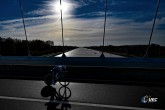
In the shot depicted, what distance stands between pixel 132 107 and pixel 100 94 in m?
1.45

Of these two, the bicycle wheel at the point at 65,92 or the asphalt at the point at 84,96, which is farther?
the bicycle wheel at the point at 65,92

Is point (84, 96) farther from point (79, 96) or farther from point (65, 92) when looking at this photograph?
point (65, 92)

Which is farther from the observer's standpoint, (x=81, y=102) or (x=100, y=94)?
(x=100, y=94)

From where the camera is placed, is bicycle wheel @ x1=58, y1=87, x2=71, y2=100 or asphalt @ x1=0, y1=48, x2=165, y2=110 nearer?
asphalt @ x1=0, y1=48, x2=165, y2=110

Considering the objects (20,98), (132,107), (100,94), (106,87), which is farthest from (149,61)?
(20,98)

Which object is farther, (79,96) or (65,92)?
(65,92)

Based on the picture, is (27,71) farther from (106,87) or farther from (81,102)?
(81,102)

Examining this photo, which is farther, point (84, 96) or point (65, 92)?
point (65, 92)

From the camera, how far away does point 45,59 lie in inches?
436

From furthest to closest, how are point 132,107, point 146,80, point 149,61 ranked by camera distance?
point 149,61 < point 146,80 < point 132,107

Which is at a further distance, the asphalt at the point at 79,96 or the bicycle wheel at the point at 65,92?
the bicycle wheel at the point at 65,92

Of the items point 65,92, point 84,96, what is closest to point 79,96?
point 84,96

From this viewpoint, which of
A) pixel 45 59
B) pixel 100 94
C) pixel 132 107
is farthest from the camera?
pixel 45 59

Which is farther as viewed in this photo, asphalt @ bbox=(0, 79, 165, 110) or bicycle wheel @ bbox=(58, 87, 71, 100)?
bicycle wheel @ bbox=(58, 87, 71, 100)
